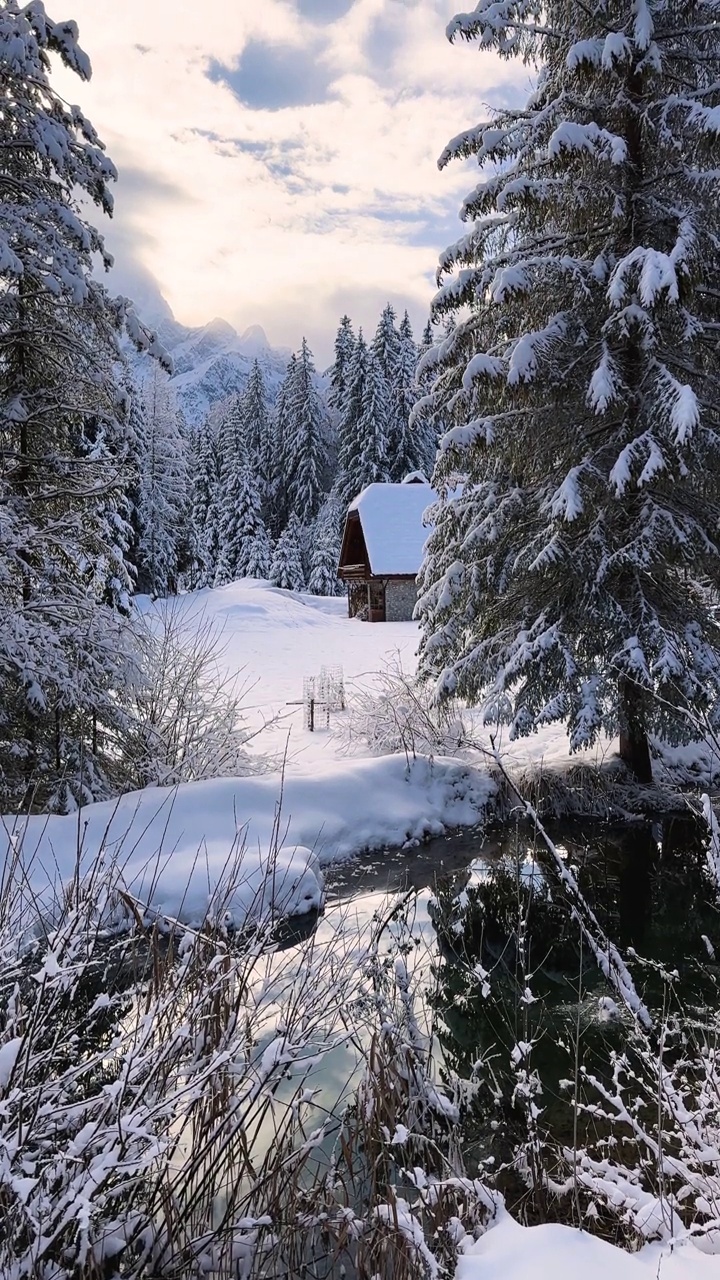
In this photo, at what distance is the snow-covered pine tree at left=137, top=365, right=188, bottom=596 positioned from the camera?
107 ft

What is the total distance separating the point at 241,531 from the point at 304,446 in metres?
7.22

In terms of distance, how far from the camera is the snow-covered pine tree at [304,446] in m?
44.9

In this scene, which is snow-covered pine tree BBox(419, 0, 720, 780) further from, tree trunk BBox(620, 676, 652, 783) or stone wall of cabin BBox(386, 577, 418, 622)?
stone wall of cabin BBox(386, 577, 418, 622)

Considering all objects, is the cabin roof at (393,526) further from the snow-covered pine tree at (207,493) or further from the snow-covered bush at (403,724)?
the snow-covered bush at (403,724)

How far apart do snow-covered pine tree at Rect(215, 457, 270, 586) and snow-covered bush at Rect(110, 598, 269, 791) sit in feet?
106

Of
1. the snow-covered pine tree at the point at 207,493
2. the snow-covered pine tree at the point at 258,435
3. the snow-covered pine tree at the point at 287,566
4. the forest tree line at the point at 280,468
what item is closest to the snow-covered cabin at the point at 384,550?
the forest tree line at the point at 280,468

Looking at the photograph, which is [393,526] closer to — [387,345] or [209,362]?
[387,345]

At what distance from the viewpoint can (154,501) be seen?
33000 millimetres

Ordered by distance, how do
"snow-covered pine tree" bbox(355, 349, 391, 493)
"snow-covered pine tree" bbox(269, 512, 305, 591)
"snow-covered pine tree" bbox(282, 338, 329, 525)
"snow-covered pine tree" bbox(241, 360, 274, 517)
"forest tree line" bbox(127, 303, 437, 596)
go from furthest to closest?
"snow-covered pine tree" bbox(241, 360, 274, 517)
"snow-covered pine tree" bbox(282, 338, 329, 525)
"snow-covered pine tree" bbox(269, 512, 305, 591)
"snow-covered pine tree" bbox(355, 349, 391, 493)
"forest tree line" bbox(127, 303, 437, 596)

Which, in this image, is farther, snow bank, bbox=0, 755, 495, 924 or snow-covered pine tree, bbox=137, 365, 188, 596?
snow-covered pine tree, bbox=137, 365, 188, 596

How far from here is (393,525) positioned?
1241 inches

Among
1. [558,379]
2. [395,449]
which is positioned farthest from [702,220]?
[395,449]

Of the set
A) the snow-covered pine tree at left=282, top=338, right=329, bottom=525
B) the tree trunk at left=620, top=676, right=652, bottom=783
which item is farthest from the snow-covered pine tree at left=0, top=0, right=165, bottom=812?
the snow-covered pine tree at left=282, top=338, right=329, bottom=525

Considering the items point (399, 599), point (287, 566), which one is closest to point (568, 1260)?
point (399, 599)
